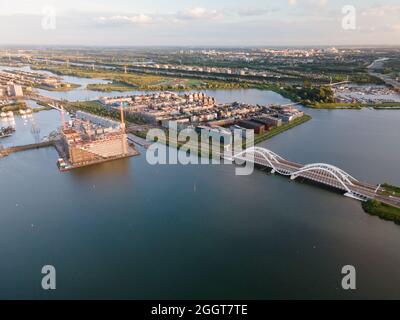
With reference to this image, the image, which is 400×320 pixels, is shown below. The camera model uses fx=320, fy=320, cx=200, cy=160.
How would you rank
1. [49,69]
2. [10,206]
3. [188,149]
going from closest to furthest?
[10,206] → [188,149] → [49,69]

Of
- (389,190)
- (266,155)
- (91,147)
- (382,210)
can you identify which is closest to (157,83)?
(91,147)

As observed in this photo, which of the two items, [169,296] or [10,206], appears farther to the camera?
[10,206]

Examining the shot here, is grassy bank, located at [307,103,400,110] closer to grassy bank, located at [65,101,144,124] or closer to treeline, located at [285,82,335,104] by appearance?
treeline, located at [285,82,335,104]

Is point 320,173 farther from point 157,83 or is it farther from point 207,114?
point 157,83

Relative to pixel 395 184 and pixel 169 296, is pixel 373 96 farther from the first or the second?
pixel 169 296

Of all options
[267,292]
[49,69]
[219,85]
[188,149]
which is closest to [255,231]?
[267,292]
